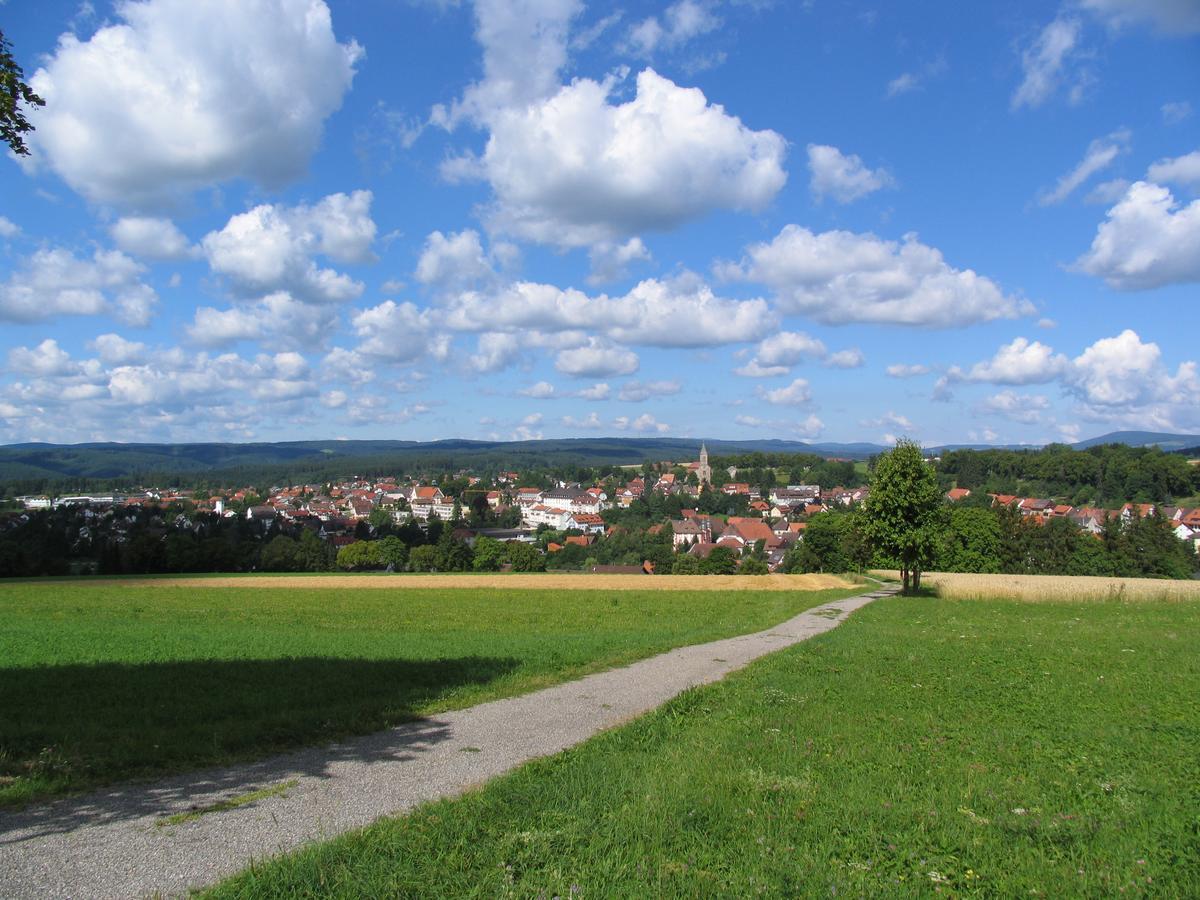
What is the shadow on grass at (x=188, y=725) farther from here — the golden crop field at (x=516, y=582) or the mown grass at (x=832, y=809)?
the golden crop field at (x=516, y=582)

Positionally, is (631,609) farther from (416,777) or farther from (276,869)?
(276,869)

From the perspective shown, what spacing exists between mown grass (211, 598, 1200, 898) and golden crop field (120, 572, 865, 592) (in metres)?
38.3

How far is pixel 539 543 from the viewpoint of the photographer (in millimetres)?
127250

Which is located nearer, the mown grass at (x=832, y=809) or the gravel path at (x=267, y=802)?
the mown grass at (x=832, y=809)

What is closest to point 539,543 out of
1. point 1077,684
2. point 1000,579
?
point 1000,579

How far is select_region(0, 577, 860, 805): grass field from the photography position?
968cm

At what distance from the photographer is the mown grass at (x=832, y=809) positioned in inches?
→ 219

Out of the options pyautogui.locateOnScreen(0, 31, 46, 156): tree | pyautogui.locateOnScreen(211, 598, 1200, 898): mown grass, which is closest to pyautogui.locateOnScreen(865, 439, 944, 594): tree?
pyautogui.locateOnScreen(211, 598, 1200, 898): mown grass

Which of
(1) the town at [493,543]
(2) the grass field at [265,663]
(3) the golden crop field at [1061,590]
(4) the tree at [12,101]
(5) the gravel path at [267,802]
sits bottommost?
(1) the town at [493,543]

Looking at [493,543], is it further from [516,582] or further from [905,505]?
[905,505]

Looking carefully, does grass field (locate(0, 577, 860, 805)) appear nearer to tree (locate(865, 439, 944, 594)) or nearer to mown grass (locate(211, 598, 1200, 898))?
mown grass (locate(211, 598, 1200, 898))

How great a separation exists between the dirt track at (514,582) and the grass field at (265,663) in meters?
9.86

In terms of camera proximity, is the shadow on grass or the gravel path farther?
the shadow on grass

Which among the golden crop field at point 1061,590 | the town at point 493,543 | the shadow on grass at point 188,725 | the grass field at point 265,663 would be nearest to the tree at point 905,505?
the town at point 493,543
